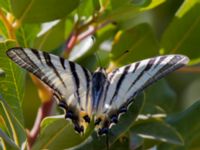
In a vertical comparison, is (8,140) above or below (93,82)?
above

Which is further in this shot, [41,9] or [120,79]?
[120,79]

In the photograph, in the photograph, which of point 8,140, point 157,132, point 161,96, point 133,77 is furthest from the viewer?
point 161,96

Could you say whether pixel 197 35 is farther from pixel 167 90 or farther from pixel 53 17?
pixel 53 17

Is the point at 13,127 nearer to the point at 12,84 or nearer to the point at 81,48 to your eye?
the point at 12,84

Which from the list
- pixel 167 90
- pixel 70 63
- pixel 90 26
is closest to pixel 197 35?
pixel 167 90

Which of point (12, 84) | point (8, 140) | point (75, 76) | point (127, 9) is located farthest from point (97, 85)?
point (8, 140)

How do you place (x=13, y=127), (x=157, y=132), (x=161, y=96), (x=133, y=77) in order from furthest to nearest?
(x=161, y=96)
(x=133, y=77)
(x=157, y=132)
(x=13, y=127)

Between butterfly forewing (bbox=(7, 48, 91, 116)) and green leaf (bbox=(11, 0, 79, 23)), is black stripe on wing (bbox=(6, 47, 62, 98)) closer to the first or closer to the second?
butterfly forewing (bbox=(7, 48, 91, 116))
